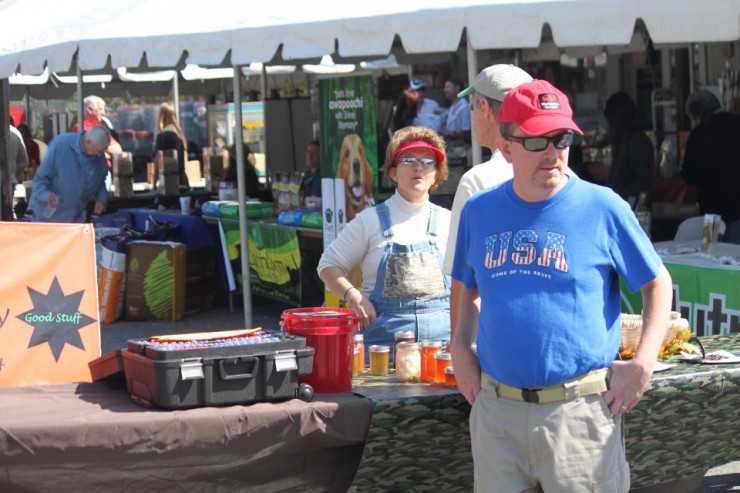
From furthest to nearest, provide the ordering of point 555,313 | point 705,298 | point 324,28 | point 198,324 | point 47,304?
point 198,324 → point 324,28 → point 705,298 → point 47,304 → point 555,313

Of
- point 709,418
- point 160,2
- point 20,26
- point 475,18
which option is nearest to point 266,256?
point 160,2

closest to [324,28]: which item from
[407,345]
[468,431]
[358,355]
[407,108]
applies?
[358,355]

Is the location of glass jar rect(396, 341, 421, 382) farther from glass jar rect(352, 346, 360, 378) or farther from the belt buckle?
the belt buckle

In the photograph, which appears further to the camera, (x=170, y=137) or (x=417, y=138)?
(x=170, y=137)

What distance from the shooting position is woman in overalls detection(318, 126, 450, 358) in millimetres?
4660

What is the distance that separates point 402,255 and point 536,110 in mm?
1565

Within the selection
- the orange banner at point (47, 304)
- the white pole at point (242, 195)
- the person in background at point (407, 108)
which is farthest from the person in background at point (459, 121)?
the orange banner at point (47, 304)

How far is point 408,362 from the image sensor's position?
4082mm

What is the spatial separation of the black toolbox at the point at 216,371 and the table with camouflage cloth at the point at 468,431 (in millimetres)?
304

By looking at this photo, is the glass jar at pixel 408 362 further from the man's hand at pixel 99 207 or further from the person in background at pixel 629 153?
the man's hand at pixel 99 207

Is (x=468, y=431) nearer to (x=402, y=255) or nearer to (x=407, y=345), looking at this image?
(x=407, y=345)

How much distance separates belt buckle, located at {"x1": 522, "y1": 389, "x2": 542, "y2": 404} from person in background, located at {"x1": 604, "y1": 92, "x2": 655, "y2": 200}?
5.84m

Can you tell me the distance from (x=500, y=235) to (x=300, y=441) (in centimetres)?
100

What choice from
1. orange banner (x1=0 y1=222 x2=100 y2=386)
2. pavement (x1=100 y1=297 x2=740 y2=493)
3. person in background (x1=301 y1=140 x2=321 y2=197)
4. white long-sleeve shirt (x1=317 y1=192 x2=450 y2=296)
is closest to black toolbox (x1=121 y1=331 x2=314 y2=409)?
orange banner (x1=0 y1=222 x2=100 y2=386)
